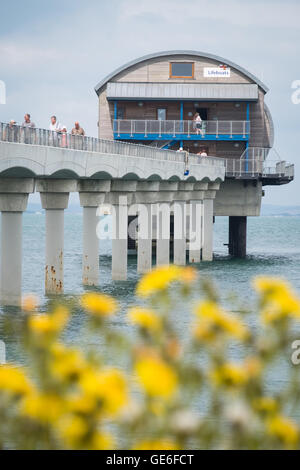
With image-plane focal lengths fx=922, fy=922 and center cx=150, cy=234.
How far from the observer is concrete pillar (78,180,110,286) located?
39.8 m

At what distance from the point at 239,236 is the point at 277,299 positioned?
62.5 meters

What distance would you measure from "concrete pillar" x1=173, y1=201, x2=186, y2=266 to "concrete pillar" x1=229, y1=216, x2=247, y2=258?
992 cm

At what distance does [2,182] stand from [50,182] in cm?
457

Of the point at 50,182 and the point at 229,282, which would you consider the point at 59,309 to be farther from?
the point at 229,282

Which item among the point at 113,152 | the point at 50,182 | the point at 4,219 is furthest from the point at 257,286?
the point at 113,152

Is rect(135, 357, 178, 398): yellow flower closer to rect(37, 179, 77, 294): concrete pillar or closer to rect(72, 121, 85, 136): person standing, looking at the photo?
rect(37, 179, 77, 294): concrete pillar

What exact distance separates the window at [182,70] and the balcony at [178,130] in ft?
11.3

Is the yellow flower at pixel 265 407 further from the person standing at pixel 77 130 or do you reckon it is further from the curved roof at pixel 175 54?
the curved roof at pixel 175 54

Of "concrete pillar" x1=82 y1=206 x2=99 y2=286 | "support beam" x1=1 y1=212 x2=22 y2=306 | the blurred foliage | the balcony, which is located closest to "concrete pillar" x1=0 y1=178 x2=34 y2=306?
"support beam" x1=1 y1=212 x2=22 y2=306

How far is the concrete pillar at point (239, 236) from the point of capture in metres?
65.9

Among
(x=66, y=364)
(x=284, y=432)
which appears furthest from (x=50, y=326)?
(x=284, y=432)

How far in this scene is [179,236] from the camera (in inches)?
2154

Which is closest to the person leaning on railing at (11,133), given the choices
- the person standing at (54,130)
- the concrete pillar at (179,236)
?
the person standing at (54,130)
